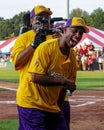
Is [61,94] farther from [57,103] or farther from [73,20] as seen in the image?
[73,20]

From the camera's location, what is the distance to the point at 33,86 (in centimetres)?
462

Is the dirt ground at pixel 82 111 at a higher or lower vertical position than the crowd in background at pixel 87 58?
higher

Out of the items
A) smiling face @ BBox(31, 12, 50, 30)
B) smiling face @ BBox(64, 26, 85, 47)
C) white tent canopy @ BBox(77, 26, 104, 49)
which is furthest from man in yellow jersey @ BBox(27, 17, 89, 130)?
white tent canopy @ BBox(77, 26, 104, 49)

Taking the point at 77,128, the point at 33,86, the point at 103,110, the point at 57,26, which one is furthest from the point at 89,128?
the point at 33,86

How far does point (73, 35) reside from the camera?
4.53 metres

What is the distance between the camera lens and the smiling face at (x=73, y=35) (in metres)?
4.50

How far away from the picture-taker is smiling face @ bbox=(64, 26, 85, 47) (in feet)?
14.8

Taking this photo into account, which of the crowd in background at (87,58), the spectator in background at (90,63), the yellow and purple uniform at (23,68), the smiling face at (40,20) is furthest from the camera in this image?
the crowd in background at (87,58)

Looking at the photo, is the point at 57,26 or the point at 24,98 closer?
the point at 24,98

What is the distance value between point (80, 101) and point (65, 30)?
26.8ft

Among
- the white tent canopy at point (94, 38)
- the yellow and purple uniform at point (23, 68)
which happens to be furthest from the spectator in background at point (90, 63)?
the yellow and purple uniform at point (23, 68)

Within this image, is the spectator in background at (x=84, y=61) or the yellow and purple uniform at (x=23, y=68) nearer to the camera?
the yellow and purple uniform at (x=23, y=68)

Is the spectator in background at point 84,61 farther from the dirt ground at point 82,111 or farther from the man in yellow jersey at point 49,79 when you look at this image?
the man in yellow jersey at point 49,79

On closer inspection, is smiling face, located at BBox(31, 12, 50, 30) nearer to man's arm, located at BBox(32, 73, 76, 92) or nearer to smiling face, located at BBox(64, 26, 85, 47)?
smiling face, located at BBox(64, 26, 85, 47)
